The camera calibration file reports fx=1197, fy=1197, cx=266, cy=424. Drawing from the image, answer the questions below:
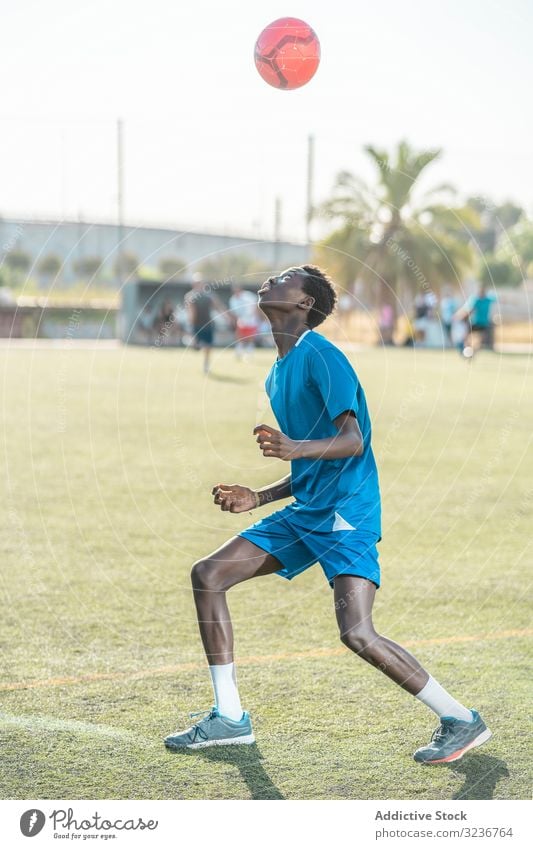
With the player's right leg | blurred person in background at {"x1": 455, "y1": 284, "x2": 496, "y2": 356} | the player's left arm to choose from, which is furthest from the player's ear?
blurred person in background at {"x1": 455, "y1": 284, "x2": 496, "y2": 356}

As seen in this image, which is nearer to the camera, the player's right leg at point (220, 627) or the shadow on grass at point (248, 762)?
the shadow on grass at point (248, 762)

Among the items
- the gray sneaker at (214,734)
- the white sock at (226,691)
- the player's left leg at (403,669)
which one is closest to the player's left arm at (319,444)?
the player's left leg at (403,669)

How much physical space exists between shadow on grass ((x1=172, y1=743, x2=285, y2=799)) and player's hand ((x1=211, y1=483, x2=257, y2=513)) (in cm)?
101

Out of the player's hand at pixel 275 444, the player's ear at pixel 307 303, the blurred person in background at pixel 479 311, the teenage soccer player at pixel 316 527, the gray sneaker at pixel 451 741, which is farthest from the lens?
the blurred person in background at pixel 479 311

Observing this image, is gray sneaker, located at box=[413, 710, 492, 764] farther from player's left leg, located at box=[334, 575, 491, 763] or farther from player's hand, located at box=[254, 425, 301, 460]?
player's hand, located at box=[254, 425, 301, 460]

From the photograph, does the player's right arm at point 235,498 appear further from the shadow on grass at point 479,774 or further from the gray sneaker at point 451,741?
the shadow on grass at point 479,774

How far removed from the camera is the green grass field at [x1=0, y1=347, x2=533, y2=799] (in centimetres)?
474

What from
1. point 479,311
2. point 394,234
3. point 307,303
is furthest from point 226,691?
point 394,234

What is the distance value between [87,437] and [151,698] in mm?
9974

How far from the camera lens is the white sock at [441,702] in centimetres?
488

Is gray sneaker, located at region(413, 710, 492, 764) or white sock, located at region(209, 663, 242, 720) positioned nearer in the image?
gray sneaker, located at region(413, 710, 492, 764)

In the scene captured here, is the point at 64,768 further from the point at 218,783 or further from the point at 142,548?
the point at 142,548

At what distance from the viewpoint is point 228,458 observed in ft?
44.6

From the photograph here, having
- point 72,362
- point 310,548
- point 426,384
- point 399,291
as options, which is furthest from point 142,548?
point 399,291
